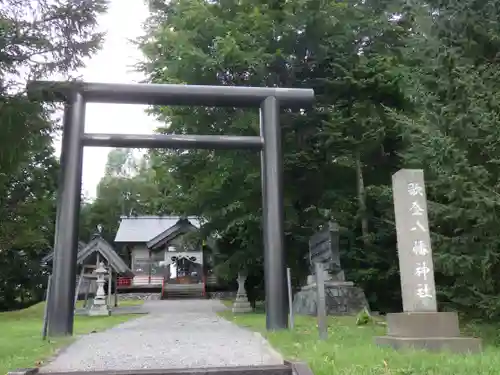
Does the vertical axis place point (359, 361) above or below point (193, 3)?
below

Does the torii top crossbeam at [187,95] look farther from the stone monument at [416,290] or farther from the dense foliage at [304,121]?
the dense foliage at [304,121]

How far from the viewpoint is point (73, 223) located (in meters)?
8.31

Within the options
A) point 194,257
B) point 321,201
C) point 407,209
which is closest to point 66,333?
point 407,209

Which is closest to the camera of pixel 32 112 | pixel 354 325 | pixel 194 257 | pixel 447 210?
pixel 32 112

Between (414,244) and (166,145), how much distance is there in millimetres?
4888

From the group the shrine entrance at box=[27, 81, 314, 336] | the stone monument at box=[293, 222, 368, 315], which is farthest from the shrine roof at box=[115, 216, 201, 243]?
the shrine entrance at box=[27, 81, 314, 336]

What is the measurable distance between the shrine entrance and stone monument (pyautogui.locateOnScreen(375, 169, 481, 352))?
2356 millimetres

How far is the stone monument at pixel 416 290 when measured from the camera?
5961 millimetres

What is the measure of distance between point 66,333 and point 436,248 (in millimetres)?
6274

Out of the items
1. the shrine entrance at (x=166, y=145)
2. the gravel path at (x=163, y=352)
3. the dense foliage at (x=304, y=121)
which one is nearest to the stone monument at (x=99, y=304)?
the dense foliage at (x=304, y=121)

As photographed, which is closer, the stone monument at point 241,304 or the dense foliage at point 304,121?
the dense foliage at point 304,121

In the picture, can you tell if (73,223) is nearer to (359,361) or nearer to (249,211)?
(359,361)

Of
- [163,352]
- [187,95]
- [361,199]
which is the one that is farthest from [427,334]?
[361,199]

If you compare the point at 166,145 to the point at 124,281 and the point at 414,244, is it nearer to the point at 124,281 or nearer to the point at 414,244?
the point at 414,244
